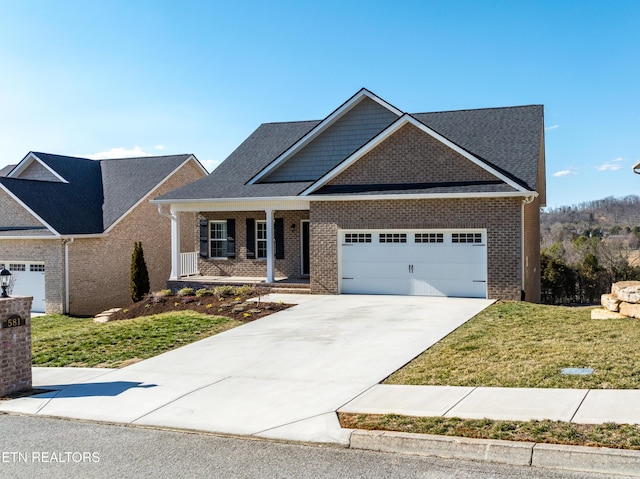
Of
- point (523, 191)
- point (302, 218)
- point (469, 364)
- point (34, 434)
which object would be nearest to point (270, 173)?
point (302, 218)

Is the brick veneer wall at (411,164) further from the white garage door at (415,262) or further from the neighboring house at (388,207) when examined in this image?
the white garage door at (415,262)

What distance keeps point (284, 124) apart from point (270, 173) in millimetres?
4470

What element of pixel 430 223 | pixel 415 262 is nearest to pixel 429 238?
pixel 430 223

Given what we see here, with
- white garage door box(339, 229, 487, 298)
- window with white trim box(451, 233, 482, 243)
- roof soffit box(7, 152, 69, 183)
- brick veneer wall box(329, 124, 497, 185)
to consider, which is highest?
roof soffit box(7, 152, 69, 183)

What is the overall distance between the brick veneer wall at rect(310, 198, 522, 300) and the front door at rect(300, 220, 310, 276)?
2910mm

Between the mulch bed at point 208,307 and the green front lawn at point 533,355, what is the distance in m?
5.67

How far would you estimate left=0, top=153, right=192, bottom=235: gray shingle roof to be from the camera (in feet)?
80.1

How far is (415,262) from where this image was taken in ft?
63.5

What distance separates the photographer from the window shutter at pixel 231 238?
24.5m

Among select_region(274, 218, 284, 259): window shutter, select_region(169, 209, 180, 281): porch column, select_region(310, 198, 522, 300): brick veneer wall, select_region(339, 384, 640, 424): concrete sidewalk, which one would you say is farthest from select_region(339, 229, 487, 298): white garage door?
select_region(339, 384, 640, 424): concrete sidewalk

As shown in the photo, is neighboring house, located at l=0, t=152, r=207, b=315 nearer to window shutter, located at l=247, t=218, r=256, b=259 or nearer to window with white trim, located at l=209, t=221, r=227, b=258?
window with white trim, located at l=209, t=221, r=227, b=258

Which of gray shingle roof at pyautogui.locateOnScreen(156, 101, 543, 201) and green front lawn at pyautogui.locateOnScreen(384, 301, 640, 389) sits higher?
gray shingle roof at pyautogui.locateOnScreen(156, 101, 543, 201)

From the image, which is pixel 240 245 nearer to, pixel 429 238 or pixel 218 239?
pixel 218 239

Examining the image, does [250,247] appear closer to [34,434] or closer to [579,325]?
[579,325]
